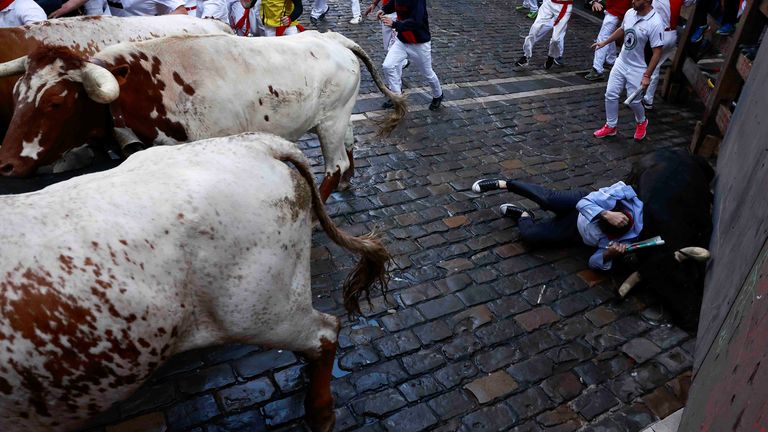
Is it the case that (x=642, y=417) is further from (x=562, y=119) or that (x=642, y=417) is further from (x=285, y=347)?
(x=562, y=119)

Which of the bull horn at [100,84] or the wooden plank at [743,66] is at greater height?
the bull horn at [100,84]

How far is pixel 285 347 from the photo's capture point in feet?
10.7

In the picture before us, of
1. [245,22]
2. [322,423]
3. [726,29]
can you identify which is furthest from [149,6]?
[726,29]

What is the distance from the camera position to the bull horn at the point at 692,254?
479 centimetres

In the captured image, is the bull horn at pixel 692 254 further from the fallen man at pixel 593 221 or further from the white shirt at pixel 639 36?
the white shirt at pixel 639 36

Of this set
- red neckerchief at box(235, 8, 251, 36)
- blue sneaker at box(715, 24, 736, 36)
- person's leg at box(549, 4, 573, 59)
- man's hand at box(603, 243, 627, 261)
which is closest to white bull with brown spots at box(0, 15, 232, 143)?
red neckerchief at box(235, 8, 251, 36)

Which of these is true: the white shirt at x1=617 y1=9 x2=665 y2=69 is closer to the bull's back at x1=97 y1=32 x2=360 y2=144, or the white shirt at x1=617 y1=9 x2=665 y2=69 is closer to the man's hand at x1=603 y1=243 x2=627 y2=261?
the man's hand at x1=603 y1=243 x2=627 y2=261

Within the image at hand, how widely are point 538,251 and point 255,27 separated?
5337 millimetres

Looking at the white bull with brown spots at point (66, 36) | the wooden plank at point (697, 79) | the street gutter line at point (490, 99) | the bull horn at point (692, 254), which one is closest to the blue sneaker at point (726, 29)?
the wooden plank at point (697, 79)

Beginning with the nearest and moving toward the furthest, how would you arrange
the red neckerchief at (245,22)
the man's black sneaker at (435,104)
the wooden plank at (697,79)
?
the red neckerchief at (245,22) → the man's black sneaker at (435,104) → the wooden plank at (697,79)

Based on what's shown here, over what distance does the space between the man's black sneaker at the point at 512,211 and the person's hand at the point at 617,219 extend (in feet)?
2.77

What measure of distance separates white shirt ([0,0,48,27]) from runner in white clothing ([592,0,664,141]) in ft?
22.6

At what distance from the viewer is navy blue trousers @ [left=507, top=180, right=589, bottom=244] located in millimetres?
5457

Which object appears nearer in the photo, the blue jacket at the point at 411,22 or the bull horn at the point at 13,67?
the bull horn at the point at 13,67
